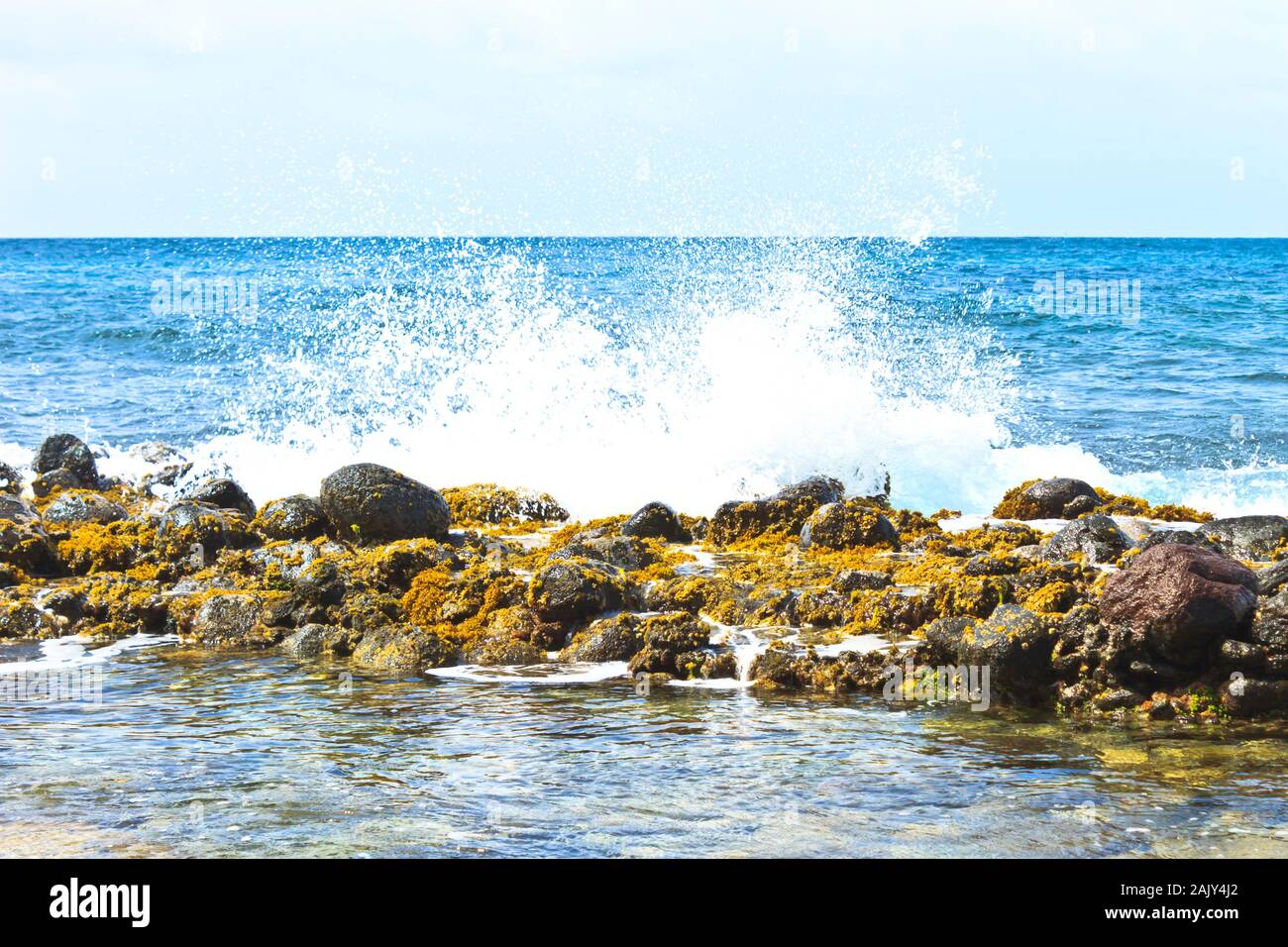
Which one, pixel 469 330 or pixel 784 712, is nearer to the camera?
pixel 784 712

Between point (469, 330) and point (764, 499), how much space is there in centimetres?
999

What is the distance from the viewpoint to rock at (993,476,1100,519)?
39.5 feet

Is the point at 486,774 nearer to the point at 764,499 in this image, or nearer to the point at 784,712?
the point at 784,712

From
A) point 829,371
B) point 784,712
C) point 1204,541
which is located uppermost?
point 829,371

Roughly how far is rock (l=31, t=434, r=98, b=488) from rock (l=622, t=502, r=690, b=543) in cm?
728

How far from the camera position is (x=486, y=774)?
252 inches

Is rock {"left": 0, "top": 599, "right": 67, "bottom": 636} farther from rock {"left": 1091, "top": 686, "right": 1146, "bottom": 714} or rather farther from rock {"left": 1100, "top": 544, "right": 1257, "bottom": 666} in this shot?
rock {"left": 1100, "top": 544, "right": 1257, "bottom": 666}

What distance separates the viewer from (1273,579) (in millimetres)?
7746

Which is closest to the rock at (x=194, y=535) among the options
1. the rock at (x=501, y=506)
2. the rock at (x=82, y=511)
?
the rock at (x=82, y=511)

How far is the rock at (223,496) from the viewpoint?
41.7 ft

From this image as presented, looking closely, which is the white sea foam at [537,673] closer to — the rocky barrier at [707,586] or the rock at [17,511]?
the rocky barrier at [707,586]

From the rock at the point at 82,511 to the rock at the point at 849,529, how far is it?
6.79m

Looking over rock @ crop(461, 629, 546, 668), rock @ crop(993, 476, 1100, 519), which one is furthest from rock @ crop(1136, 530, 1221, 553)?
rock @ crop(461, 629, 546, 668)
